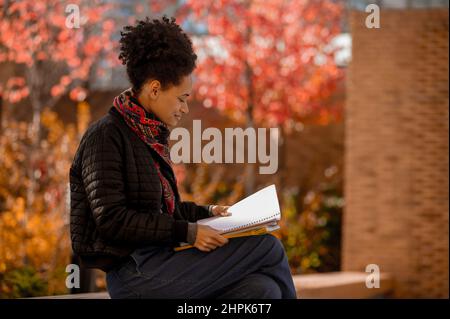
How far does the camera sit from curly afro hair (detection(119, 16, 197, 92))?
2902mm

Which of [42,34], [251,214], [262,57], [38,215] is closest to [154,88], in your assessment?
[251,214]

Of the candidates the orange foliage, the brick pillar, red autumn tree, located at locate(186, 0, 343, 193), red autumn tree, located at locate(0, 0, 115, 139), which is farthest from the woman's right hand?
red autumn tree, located at locate(186, 0, 343, 193)

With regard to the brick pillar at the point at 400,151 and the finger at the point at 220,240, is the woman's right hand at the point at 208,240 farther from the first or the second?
the brick pillar at the point at 400,151

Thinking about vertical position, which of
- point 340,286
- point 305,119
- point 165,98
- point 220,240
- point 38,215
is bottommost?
point 340,286

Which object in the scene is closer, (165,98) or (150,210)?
(150,210)

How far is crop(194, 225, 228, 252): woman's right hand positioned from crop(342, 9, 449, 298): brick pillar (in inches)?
227

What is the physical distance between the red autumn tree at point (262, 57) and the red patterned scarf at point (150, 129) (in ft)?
22.3

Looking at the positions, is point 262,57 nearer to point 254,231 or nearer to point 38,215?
point 38,215

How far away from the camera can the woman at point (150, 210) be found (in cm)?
271

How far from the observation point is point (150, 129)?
291 cm

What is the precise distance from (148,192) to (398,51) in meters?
6.05

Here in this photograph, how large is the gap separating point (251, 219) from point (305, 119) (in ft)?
31.2

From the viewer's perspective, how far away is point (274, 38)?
1041cm

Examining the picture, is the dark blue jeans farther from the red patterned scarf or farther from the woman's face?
the woman's face
